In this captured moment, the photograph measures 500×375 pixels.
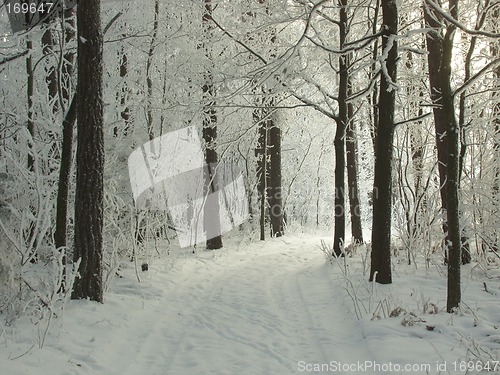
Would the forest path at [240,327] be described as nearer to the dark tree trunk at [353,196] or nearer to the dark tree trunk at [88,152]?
the dark tree trunk at [88,152]

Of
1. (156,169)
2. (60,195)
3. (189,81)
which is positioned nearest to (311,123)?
(189,81)

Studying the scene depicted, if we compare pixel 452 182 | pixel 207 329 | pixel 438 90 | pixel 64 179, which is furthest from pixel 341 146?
pixel 64 179

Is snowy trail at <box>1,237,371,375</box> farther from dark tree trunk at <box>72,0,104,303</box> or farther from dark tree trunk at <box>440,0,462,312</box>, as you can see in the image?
dark tree trunk at <box>440,0,462,312</box>

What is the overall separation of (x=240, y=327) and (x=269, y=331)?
16.7 inches

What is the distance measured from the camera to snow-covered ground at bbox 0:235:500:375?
3.95 metres

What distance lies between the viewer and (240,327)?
209 inches

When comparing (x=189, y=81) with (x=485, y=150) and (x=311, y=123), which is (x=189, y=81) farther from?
(x=311, y=123)

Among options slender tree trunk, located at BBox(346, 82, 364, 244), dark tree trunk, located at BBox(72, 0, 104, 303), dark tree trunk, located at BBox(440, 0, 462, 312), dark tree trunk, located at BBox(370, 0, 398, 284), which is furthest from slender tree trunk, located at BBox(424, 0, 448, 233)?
dark tree trunk, located at BBox(72, 0, 104, 303)

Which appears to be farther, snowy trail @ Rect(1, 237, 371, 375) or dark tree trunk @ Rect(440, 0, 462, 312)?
dark tree trunk @ Rect(440, 0, 462, 312)

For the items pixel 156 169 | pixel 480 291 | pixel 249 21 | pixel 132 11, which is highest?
pixel 132 11

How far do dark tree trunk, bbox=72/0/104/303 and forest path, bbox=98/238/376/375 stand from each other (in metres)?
1.02

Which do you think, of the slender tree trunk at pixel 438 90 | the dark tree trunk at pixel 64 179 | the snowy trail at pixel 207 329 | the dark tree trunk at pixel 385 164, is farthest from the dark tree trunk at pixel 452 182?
the dark tree trunk at pixel 64 179

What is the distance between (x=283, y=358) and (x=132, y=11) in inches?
459

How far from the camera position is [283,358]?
4297mm
